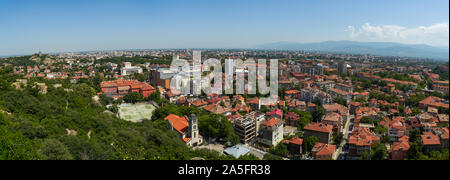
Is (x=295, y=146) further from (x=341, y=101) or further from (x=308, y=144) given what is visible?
(x=341, y=101)

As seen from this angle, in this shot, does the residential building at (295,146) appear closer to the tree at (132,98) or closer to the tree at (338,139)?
the tree at (338,139)

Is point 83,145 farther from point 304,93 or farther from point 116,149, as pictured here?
point 304,93

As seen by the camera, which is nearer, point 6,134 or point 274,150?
point 6,134

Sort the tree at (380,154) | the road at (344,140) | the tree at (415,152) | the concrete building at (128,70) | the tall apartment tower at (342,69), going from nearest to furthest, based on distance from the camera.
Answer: the tree at (415,152)
the tree at (380,154)
the road at (344,140)
the tall apartment tower at (342,69)
the concrete building at (128,70)

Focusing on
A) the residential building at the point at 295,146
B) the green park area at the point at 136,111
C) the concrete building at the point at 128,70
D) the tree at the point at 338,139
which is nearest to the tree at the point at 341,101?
the tree at the point at 338,139

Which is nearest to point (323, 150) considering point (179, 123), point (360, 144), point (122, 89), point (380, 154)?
point (360, 144)
